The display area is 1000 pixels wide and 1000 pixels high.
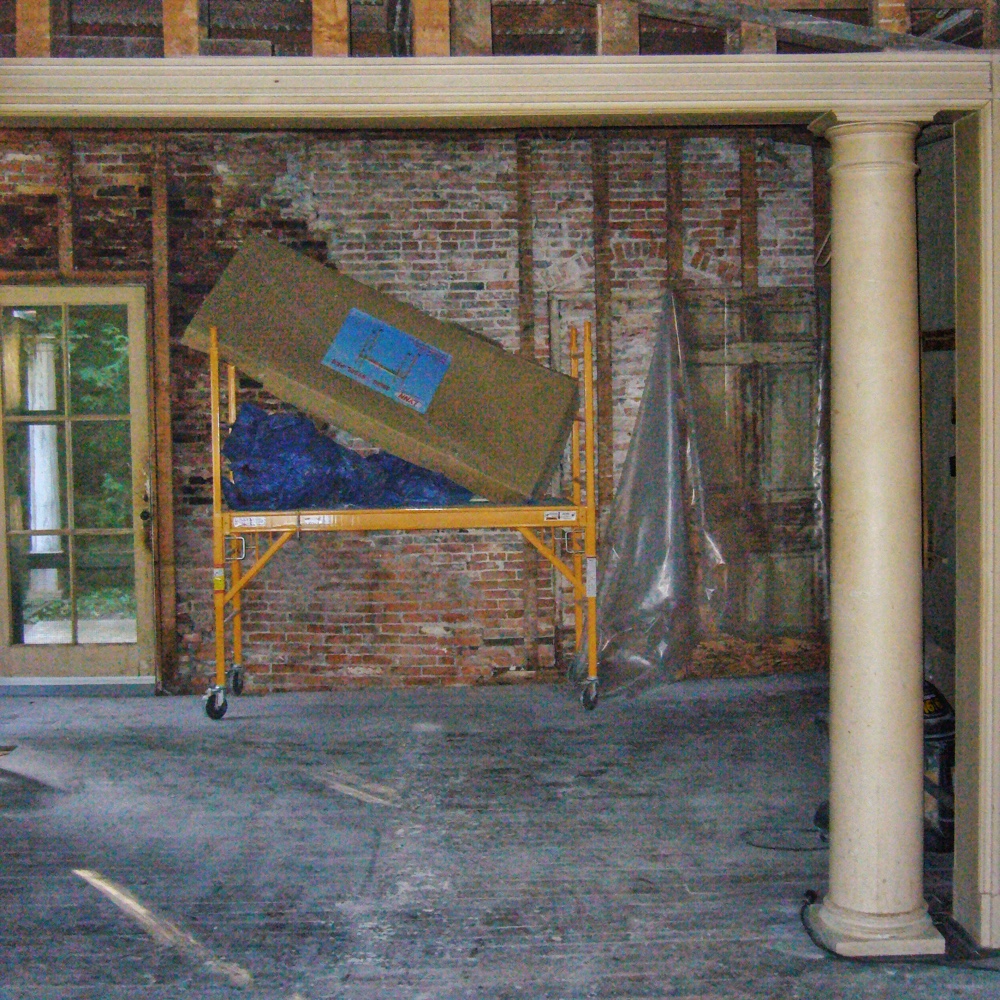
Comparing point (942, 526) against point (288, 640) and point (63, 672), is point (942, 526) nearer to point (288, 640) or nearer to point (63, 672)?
point (288, 640)

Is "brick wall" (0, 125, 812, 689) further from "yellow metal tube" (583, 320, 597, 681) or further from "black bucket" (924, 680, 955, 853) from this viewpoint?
"black bucket" (924, 680, 955, 853)

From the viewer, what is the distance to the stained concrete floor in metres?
2.98

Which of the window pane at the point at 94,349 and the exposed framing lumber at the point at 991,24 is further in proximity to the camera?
the window pane at the point at 94,349

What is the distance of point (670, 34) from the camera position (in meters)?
2.88

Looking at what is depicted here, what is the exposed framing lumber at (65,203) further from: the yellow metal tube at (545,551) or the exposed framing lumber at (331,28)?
the exposed framing lumber at (331,28)

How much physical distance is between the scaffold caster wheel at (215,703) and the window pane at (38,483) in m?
1.25

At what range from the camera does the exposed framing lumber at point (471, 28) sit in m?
2.80

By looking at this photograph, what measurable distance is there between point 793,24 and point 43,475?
14.6 ft

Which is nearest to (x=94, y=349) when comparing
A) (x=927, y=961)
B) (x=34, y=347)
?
(x=34, y=347)

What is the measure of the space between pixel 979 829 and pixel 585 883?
45.2 inches

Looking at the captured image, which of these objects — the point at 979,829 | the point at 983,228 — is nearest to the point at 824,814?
the point at 979,829

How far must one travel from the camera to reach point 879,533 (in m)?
2.99

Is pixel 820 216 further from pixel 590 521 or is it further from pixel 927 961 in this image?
pixel 927 961

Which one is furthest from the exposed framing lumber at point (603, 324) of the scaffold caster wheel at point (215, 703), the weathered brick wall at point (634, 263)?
the scaffold caster wheel at point (215, 703)
